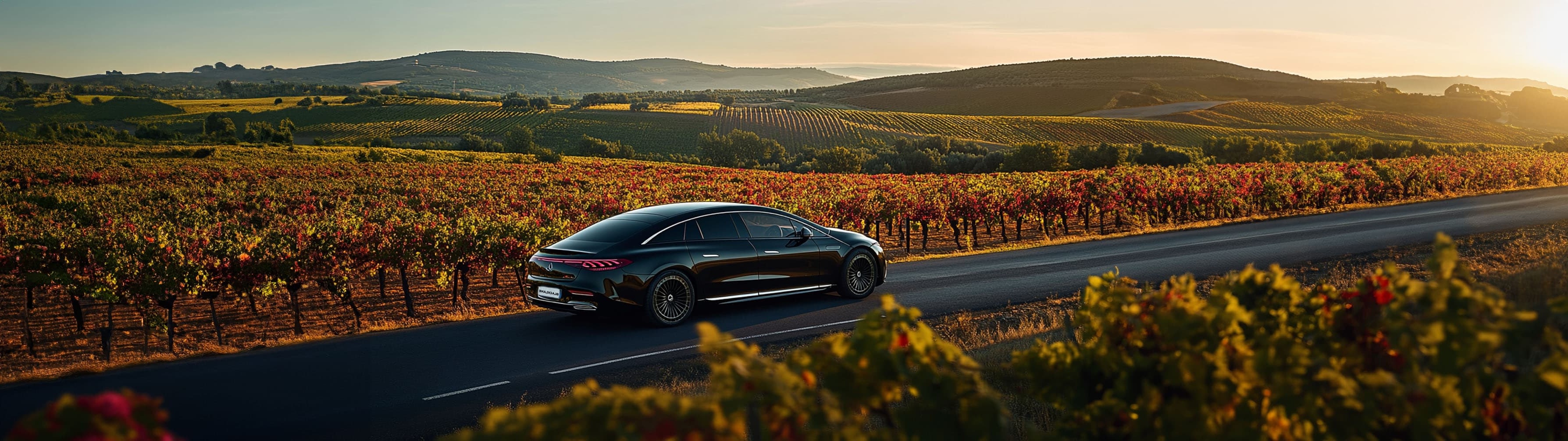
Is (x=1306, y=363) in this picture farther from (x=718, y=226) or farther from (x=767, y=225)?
(x=767, y=225)

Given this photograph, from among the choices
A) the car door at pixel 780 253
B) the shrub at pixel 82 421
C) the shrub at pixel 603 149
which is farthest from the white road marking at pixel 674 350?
the shrub at pixel 603 149

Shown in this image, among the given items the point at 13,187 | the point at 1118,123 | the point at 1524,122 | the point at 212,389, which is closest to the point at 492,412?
the point at 212,389

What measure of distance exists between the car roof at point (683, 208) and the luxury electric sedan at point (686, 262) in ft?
0.06

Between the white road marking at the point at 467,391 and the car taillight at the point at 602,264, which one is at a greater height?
the car taillight at the point at 602,264

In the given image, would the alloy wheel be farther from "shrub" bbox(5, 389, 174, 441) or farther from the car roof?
"shrub" bbox(5, 389, 174, 441)

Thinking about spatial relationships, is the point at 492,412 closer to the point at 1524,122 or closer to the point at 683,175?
the point at 683,175

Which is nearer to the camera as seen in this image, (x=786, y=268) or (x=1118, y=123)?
(x=786, y=268)

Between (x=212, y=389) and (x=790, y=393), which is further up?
(x=790, y=393)

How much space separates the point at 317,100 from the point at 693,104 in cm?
6003

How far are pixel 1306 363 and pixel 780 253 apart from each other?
9.14 metres

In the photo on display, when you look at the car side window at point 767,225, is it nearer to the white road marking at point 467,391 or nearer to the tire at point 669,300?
the tire at point 669,300

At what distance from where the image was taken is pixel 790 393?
8.20ft

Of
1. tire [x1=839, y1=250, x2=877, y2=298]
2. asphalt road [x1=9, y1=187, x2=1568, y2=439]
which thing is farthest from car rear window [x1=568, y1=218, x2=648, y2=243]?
tire [x1=839, y1=250, x2=877, y2=298]

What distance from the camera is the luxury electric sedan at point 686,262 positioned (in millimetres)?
10406
